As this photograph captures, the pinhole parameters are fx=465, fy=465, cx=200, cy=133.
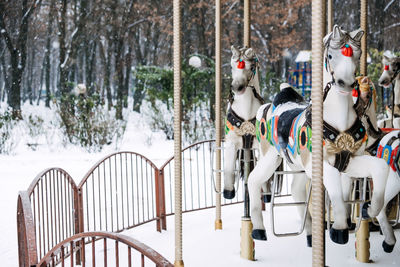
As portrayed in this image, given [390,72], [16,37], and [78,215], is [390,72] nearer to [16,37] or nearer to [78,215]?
[78,215]

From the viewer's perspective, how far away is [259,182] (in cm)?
372

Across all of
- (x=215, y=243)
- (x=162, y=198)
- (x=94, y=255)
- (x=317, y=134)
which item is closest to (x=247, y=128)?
(x=215, y=243)

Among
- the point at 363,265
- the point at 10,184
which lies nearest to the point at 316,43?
the point at 363,265

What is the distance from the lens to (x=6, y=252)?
4715mm

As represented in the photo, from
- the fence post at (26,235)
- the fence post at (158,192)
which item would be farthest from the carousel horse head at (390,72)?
the fence post at (26,235)

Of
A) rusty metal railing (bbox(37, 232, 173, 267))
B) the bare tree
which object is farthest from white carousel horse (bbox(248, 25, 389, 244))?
the bare tree

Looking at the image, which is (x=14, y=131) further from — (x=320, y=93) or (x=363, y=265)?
(x=320, y=93)

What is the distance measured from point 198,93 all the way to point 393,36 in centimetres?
731

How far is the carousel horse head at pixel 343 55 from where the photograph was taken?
101 inches

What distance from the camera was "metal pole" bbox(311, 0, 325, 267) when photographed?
5.65ft

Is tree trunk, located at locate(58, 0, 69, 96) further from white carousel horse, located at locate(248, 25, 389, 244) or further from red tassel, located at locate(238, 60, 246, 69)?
white carousel horse, located at locate(248, 25, 389, 244)

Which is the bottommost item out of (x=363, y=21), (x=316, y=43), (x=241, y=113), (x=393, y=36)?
(x=241, y=113)

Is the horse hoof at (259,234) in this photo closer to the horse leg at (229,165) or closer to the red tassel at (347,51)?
the horse leg at (229,165)

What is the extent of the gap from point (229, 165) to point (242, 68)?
908mm
